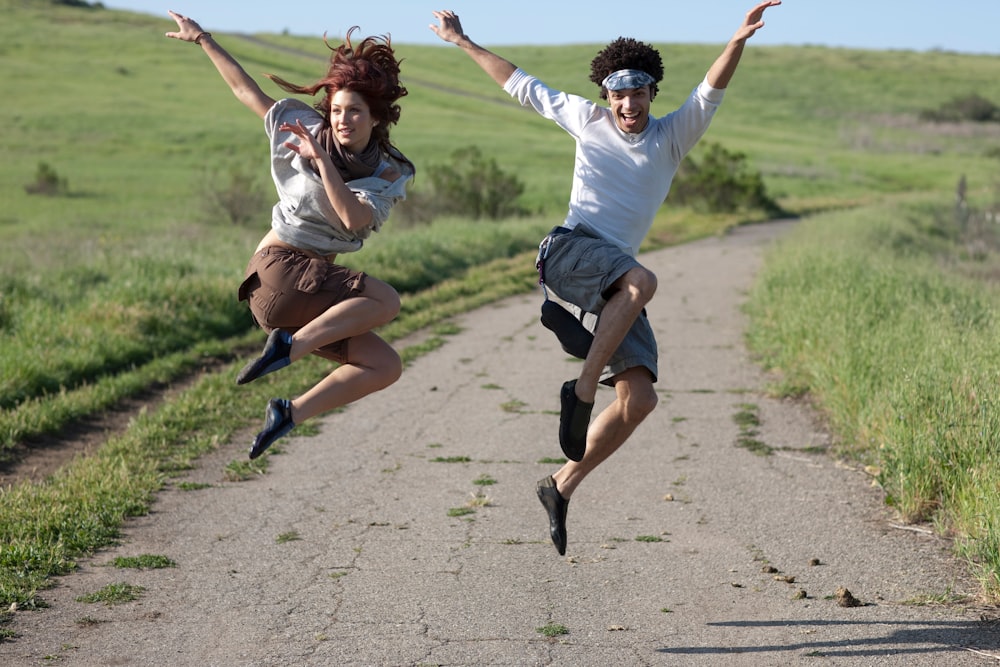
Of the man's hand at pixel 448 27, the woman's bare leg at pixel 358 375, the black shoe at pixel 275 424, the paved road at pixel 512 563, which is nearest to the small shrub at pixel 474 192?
the paved road at pixel 512 563

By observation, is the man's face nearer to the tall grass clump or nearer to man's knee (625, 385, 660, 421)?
man's knee (625, 385, 660, 421)

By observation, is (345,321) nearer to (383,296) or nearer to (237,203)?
(383,296)

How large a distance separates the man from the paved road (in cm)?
65

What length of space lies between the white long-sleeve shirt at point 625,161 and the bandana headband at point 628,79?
0.18 metres

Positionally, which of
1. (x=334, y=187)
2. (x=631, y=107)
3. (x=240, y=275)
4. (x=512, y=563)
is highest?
(x=631, y=107)

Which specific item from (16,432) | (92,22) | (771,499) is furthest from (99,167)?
(92,22)

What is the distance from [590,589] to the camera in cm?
588

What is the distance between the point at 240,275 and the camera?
1543cm

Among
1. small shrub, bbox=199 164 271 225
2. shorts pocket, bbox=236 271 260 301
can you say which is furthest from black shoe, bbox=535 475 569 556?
small shrub, bbox=199 164 271 225

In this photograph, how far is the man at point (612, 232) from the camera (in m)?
5.67

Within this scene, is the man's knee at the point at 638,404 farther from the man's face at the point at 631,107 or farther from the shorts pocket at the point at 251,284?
the shorts pocket at the point at 251,284

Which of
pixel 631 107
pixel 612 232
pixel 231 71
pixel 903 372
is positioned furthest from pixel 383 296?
pixel 903 372

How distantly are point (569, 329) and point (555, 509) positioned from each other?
2.83 feet

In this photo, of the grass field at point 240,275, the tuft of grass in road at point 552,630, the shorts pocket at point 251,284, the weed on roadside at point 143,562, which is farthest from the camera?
the grass field at point 240,275
